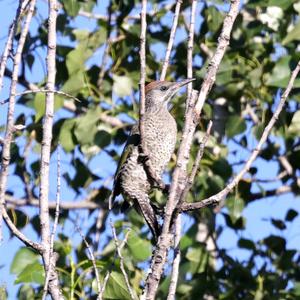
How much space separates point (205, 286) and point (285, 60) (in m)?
1.64

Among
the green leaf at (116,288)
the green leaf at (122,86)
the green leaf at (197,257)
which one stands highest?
the green leaf at (122,86)

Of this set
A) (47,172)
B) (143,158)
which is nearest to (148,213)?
(143,158)

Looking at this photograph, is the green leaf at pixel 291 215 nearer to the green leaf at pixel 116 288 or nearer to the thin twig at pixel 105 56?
the thin twig at pixel 105 56

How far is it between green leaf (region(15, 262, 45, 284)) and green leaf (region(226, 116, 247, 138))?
192 cm

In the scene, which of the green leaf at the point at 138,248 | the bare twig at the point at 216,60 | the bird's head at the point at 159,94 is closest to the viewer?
the bare twig at the point at 216,60

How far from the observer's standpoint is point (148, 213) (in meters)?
5.07

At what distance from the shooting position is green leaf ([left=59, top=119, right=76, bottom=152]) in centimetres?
615

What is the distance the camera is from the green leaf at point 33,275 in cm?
483

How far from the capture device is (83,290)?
18.0 ft

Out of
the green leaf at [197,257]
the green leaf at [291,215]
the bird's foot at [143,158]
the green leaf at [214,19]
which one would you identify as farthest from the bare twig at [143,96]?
the green leaf at [291,215]

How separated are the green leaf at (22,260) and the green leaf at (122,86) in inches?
52.1

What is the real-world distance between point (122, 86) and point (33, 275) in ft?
5.82

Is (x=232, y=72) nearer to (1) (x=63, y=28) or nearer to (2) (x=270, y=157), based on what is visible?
(2) (x=270, y=157)

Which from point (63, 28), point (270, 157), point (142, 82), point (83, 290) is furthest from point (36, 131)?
point (142, 82)
